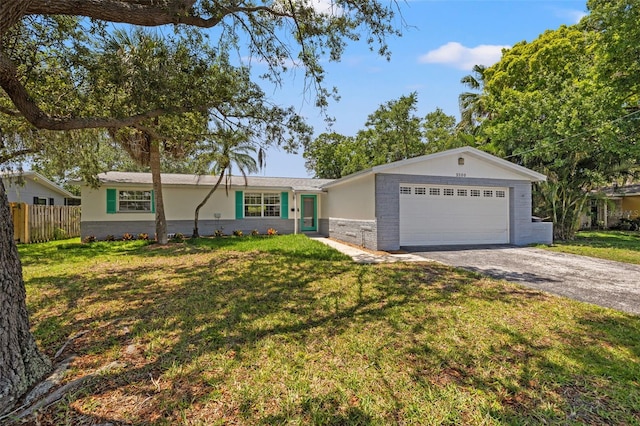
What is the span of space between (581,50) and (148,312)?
20.6 m

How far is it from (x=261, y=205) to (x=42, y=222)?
10109mm

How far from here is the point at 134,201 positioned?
1492 centimetres

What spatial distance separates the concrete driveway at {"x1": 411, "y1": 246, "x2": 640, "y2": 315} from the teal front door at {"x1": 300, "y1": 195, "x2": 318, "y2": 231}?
26.3ft

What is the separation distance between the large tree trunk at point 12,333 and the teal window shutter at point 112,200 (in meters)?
13.4

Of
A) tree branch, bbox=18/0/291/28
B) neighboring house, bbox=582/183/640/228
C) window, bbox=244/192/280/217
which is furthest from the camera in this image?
neighboring house, bbox=582/183/640/228

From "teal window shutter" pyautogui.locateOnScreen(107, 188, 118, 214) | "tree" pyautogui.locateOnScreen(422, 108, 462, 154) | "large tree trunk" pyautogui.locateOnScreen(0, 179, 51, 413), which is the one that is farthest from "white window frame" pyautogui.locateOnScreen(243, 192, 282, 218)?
"tree" pyautogui.locateOnScreen(422, 108, 462, 154)

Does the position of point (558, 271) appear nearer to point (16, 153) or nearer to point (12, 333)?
point (12, 333)

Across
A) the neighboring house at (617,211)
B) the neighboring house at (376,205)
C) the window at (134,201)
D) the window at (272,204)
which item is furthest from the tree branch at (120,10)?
the neighboring house at (617,211)

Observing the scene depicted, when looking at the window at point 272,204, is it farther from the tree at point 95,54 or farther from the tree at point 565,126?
the tree at point 565,126

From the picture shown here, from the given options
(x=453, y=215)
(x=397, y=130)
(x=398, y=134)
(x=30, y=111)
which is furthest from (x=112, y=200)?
(x=397, y=130)

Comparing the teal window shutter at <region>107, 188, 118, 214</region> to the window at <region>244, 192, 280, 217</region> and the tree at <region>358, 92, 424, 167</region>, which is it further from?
the tree at <region>358, 92, 424, 167</region>

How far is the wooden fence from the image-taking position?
1351cm

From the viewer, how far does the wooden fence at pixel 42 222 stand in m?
13.5

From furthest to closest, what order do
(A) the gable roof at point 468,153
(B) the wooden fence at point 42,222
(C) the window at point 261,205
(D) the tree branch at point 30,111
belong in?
(C) the window at point 261,205, (B) the wooden fence at point 42,222, (A) the gable roof at point 468,153, (D) the tree branch at point 30,111
